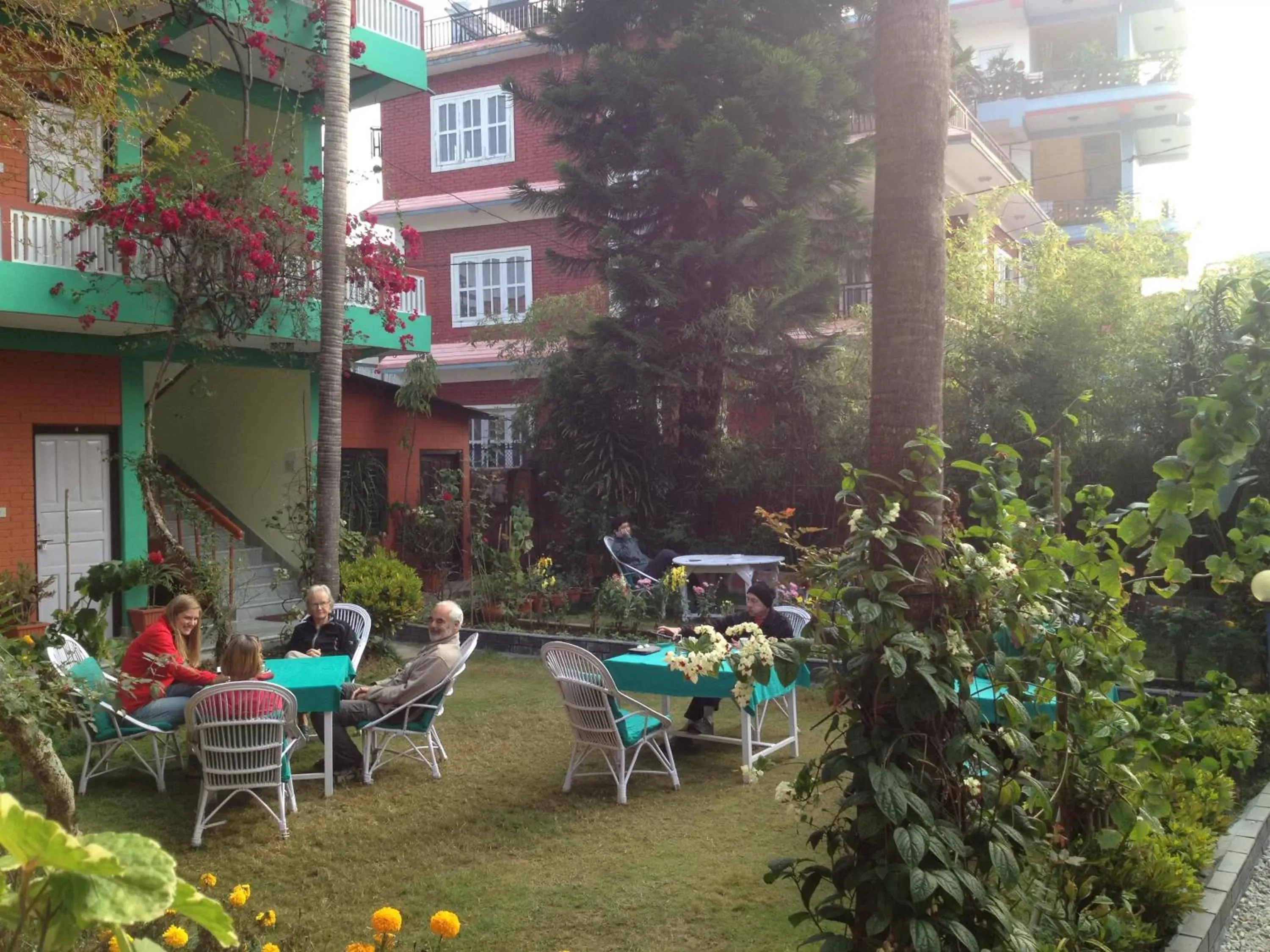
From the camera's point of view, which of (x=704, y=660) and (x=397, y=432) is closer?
(x=704, y=660)

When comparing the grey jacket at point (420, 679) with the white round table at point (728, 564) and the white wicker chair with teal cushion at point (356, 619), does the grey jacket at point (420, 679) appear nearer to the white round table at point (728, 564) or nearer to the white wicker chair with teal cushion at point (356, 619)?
the white wicker chair with teal cushion at point (356, 619)

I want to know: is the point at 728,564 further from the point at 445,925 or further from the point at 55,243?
the point at 445,925

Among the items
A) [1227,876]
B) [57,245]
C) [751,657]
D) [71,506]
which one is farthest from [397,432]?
[751,657]

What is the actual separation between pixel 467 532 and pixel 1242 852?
542 inches

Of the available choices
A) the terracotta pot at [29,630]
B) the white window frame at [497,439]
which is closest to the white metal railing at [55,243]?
the terracotta pot at [29,630]

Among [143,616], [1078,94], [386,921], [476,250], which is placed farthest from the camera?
[1078,94]

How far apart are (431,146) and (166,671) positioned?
830 inches

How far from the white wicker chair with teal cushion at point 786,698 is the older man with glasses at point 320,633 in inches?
127

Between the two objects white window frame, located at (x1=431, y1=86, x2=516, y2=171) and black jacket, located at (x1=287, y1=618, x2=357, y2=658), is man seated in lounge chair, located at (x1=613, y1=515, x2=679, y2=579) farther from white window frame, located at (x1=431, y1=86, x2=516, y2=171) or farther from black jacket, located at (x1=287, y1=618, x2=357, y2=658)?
white window frame, located at (x1=431, y1=86, x2=516, y2=171)

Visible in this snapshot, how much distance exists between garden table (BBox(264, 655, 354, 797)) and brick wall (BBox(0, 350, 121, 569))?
6336mm

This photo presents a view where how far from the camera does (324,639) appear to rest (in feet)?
26.9

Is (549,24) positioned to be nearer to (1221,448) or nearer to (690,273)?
(690,273)

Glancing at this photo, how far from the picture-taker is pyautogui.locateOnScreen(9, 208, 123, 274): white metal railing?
10656 millimetres

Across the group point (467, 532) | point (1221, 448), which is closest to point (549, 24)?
point (467, 532)
